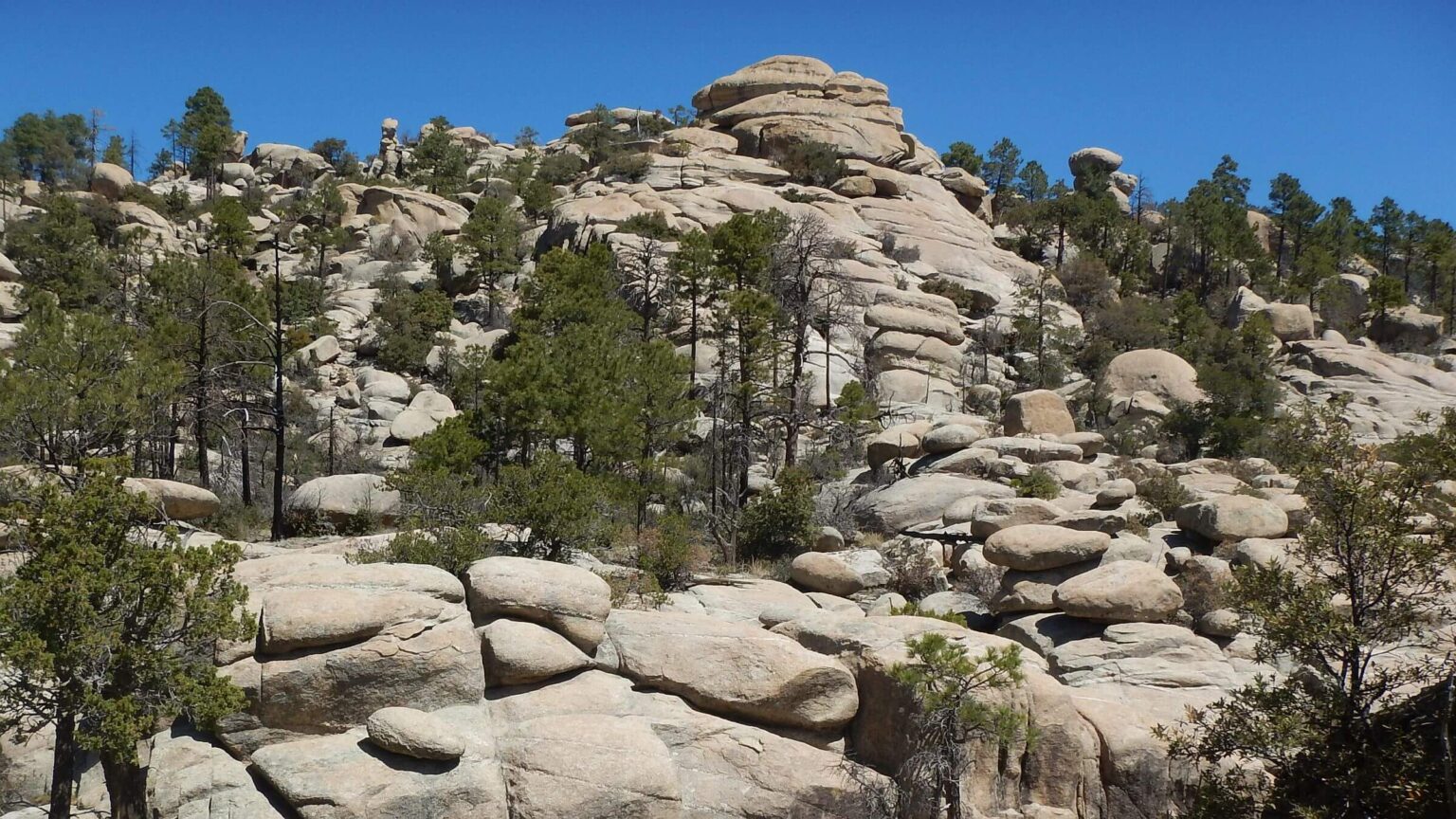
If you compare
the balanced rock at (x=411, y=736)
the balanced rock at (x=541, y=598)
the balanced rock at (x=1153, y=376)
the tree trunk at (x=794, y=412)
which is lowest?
the balanced rock at (x=411, y=736)

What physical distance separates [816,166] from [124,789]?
5705 cm

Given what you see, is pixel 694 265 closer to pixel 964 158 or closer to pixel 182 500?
pixel 182 500

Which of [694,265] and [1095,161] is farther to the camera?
[1095,161]

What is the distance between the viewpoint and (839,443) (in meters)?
36.6

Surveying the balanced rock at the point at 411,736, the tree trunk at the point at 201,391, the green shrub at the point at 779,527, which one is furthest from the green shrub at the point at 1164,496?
the tree trunk at the point at 201,391

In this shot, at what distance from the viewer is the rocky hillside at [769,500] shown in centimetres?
1273

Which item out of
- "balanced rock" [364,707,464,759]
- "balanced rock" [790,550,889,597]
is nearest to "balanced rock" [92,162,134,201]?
"balanced rock" [790,550,889,597]

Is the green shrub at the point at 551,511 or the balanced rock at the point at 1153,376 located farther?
the balanced rock at the point at 1153,376

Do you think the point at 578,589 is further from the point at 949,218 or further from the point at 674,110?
the point at 674,110

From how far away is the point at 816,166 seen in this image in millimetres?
63344

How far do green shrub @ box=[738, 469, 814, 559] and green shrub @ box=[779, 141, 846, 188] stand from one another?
39.9 meters

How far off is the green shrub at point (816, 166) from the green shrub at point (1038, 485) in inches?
1516

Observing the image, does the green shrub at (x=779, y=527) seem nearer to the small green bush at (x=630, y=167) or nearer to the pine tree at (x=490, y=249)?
the pine tree at (x=490, y=249)

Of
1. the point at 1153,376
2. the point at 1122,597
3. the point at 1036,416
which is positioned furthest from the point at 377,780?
the point at 1153,376
